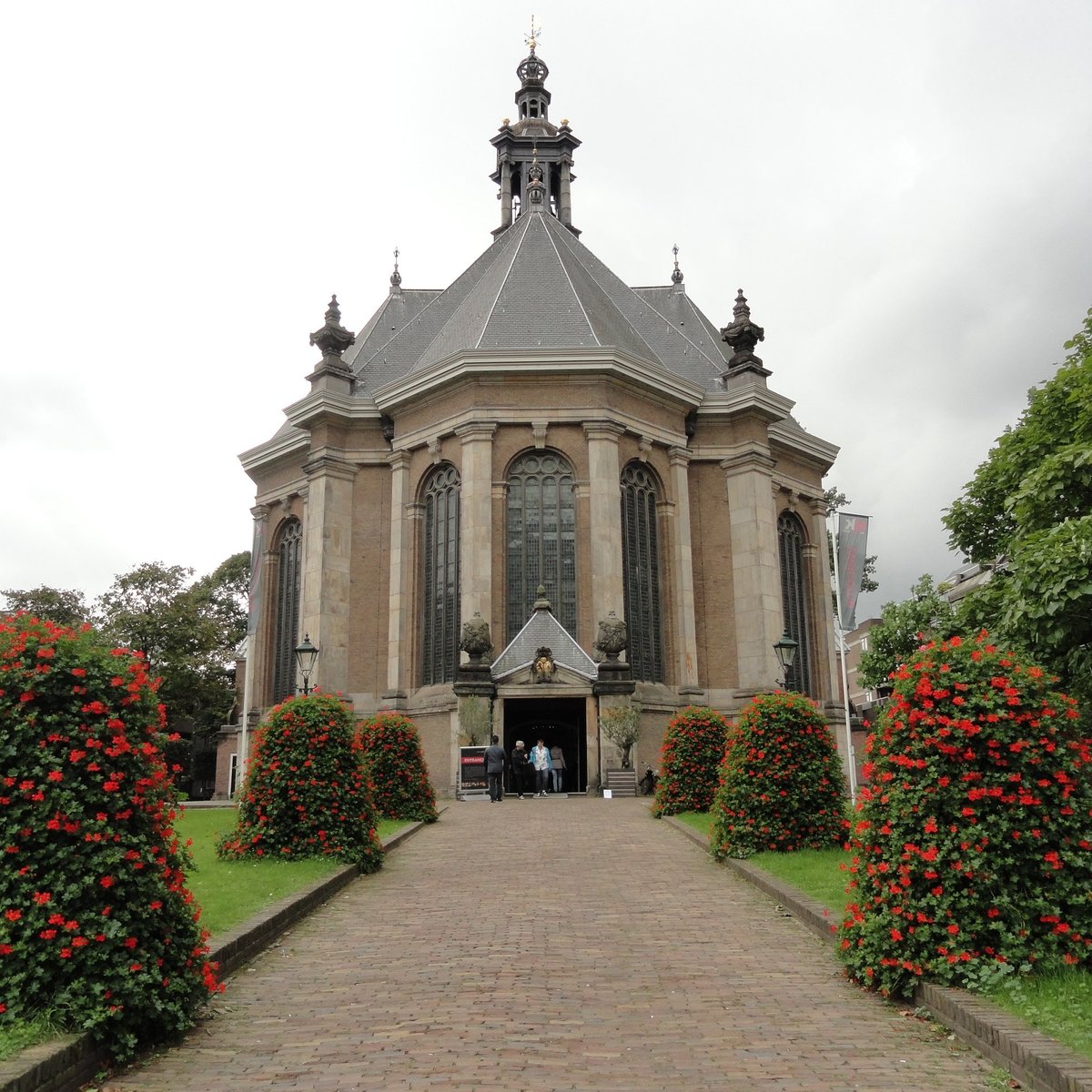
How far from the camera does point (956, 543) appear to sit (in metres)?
23.0

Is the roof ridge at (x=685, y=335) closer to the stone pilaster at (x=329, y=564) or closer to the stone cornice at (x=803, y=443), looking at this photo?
the stone cornice at (x=803, y=443)

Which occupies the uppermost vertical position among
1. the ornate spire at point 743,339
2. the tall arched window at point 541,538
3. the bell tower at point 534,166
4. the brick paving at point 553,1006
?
the bell tower at point 534,166

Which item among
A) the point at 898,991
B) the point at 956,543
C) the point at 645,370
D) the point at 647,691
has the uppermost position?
the point at 645,370

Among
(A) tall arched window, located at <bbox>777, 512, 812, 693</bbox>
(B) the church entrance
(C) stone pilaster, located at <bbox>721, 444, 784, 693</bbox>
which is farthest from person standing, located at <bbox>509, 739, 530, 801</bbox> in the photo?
(A) tall arched window, located at <bbox>777, 512, 812, 693</bbox>

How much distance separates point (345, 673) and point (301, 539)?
6911mm

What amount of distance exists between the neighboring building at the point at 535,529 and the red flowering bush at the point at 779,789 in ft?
51.2

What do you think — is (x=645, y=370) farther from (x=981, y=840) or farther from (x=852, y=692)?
(x=852, y=692)

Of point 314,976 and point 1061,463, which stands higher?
point 1061,463

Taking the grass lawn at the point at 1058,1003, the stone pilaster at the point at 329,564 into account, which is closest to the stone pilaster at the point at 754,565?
the stone pilaster at the point at 329,564

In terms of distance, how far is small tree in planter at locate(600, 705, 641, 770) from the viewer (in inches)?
1151

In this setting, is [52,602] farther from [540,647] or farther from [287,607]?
[540,647]

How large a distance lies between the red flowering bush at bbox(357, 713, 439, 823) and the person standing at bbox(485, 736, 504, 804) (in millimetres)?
5361

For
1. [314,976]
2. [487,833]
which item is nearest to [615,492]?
[487,833]

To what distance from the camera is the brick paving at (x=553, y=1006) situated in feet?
19.0
